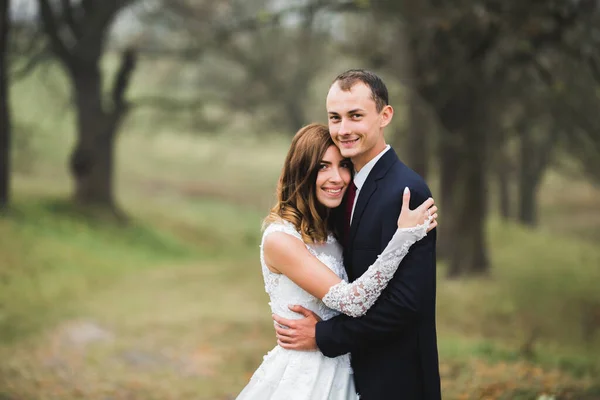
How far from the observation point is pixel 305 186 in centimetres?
379

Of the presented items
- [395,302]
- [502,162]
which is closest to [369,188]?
[395,302]

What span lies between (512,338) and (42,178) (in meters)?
20.8

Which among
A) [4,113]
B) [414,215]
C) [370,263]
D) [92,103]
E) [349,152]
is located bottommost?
[370,263]

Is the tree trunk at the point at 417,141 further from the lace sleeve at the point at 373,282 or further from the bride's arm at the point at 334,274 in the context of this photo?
the lace sleeve at the point at 373,282

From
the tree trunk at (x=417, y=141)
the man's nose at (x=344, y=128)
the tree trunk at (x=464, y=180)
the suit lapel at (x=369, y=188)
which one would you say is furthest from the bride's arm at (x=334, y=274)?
the tree trunk at (x=417, y=141)

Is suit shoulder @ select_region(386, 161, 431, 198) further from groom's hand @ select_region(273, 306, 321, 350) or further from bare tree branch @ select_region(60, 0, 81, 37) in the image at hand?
bare tree branch @ select_region(60, 0, 81, 37)

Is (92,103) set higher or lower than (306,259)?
higher

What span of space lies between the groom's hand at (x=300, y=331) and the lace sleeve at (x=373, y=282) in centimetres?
21

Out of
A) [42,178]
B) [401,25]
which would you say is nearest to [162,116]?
[42,178]

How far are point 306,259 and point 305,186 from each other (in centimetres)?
40

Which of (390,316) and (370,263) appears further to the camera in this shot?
(370,263)

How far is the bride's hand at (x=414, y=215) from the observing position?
339 centimetres

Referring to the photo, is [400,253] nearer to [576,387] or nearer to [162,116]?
[576,387]

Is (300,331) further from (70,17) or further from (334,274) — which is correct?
(70,17)
